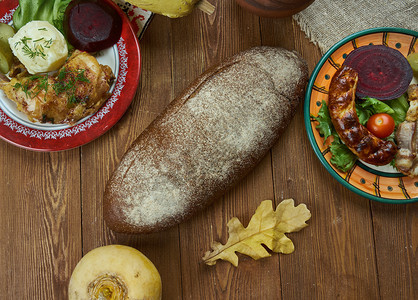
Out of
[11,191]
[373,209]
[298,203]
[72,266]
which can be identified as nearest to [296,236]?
[298,203]

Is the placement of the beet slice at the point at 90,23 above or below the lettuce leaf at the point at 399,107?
above

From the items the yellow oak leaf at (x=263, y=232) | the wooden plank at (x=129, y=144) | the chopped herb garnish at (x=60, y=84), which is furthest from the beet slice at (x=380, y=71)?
the chopped herb garnish at (x=60, y=84)

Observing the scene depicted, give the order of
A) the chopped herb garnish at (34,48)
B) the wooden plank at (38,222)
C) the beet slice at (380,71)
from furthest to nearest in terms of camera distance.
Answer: the wooden plank at (38,222)
the beet slice at (380,71)
the chopped herb garnish at (34,48)

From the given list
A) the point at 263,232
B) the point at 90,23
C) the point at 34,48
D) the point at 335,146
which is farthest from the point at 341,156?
the point at 34,48

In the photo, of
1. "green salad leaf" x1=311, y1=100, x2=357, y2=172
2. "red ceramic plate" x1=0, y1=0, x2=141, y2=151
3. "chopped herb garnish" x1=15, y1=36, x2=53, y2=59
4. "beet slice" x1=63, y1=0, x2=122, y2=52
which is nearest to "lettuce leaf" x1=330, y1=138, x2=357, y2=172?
"green salad leaf" x1=311, y1=100, x2=357, y2=172

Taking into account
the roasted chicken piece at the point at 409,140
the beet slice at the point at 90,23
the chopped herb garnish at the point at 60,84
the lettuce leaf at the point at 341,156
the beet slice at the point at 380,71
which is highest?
the beet slice at the point at 90,23

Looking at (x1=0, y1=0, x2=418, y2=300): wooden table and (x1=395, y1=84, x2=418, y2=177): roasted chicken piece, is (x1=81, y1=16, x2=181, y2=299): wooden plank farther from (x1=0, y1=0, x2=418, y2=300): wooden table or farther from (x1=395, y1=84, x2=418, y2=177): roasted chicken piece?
(x1=395, y1=84, x2=418, y2=177): roasted chicken piece

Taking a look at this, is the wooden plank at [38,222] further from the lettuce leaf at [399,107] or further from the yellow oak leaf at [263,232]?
the lettuce leaf at [399,107]

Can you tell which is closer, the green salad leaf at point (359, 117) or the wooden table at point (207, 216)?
the green salad leaf at point (359, 117)
